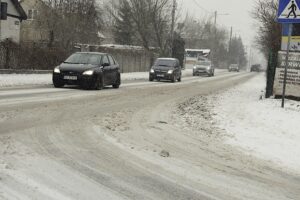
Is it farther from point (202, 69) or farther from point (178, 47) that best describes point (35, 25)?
point (178, 47)

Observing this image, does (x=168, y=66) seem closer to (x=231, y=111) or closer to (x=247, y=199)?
(x=231, y=111)

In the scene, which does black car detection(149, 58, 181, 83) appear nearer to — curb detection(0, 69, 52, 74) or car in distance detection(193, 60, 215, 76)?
curb detection(0, 69, 52, 74)

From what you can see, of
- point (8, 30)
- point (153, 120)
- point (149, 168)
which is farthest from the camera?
point (8, 30)

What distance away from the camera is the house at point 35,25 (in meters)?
39.1

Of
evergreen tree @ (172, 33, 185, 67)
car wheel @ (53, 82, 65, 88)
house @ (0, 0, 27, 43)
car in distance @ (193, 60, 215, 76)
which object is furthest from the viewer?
evergreen tree @ (172, 33, 185, 67)

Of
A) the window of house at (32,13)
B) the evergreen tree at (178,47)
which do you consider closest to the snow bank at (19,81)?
the window of house at (32,13)

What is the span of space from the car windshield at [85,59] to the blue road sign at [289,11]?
8.57m

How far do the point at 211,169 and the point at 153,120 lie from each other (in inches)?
175

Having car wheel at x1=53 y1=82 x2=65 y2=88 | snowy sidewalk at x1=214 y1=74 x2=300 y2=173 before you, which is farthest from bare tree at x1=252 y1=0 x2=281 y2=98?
car wheel at x1=53 y1=82 x2=65 y2=88

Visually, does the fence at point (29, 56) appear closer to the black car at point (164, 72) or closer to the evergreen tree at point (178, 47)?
the black car at point (164, 72)

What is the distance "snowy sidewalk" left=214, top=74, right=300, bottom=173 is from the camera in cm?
766

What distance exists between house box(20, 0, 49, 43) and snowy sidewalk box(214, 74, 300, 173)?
18.1 m

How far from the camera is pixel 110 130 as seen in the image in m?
8.73

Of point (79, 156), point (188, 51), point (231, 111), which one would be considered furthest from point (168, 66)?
point (188, 51)
